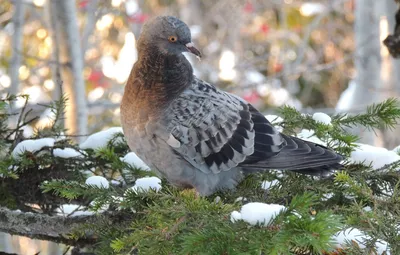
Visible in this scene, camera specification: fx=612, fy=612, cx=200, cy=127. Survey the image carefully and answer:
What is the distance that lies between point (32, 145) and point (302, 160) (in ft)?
3.36

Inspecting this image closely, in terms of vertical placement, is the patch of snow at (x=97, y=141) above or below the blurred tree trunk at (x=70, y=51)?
below

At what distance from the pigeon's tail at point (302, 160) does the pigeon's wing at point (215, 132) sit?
0.03m

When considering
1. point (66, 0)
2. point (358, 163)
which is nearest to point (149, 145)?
point (358, 163)

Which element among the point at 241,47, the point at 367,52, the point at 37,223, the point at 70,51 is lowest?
the point at 37,223

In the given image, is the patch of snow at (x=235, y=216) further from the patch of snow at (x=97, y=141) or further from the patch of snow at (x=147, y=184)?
the patch of snow at (x=97, y=141)

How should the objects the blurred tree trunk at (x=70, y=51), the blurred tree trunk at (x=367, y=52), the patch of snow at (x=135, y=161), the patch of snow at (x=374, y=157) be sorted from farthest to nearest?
1. the blurred tree trunk at (x=367, y=52)
2. the blurred tree trunk at (x=70, y=51)
3. the patch of snow at (x=135, y=161)
4. the patch of snow at (x=374, y=157)

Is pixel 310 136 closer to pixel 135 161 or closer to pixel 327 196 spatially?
pixel 327 196

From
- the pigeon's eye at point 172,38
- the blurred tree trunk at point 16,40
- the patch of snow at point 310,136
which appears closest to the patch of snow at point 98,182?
the pigeon's eye at point 172,38

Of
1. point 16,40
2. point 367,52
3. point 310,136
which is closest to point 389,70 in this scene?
point 367,52

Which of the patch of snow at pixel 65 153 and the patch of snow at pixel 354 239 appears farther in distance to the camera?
the patch of snow at pixel 65 153

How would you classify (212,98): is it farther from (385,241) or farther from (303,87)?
(303,87)

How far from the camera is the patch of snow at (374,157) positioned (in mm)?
2152

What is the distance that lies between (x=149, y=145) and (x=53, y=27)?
2070mm

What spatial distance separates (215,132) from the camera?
238 centimetres
